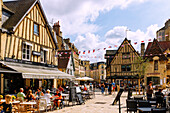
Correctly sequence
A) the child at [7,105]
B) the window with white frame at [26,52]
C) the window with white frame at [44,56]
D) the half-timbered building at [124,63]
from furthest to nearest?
the half-timbered building at [124,63] → the window with white frame at [44,56] → the window with white frame at [26,52] → the child at [7,105]

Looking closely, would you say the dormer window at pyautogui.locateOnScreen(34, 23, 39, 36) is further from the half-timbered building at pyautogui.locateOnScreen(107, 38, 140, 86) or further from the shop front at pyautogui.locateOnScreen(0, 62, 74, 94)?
the half-timbered building at pyautogui.locateOnScreen(107, 38, 140, 86)

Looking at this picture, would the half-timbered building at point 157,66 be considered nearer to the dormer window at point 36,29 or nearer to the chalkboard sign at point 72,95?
the dormer window at point 36,29

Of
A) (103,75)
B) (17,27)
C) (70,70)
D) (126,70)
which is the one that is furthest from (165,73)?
(103,75)

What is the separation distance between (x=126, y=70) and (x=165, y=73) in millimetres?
5681

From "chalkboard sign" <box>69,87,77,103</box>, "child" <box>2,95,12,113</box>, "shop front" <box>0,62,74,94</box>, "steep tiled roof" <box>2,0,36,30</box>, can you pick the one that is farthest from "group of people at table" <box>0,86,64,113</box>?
"steep tiled roof" <box>2,0,36,30</box>

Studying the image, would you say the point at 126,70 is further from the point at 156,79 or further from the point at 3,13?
the point at 3,13

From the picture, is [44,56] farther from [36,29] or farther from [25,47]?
[25,47]

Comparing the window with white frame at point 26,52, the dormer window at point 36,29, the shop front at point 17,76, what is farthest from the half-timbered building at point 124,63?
the window with white frame at point 26,52

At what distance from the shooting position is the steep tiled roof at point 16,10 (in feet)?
41.1

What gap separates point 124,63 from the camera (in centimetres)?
3050

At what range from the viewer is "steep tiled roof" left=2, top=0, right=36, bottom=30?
1254 cm

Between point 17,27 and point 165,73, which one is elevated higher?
point 17,27

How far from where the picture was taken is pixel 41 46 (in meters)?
16.1

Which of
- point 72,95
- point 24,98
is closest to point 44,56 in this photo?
point 72,95
